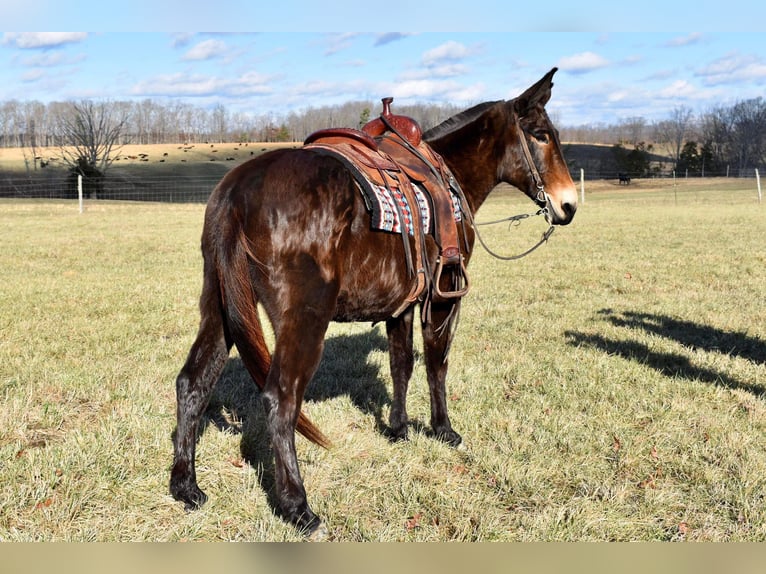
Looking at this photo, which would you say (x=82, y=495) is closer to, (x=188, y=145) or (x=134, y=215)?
(x=134, y=215)

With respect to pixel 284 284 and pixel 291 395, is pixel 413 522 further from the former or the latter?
pixel 284 284

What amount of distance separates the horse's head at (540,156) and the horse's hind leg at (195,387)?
2.37 m

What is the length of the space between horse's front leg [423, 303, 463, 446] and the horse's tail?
1407 mm

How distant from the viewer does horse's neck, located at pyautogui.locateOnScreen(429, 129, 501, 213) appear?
4457 millimetres

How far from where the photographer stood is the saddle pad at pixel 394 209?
3441 millimetres

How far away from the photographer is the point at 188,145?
90.3 meters

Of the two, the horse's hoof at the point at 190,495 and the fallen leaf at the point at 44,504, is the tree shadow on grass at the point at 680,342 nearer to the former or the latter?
the horse's hoof at the point at 190,495

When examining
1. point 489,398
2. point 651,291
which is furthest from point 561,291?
point 489,398

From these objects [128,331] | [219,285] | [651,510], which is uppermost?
[219,285]

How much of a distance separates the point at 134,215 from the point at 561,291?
71.9 ft

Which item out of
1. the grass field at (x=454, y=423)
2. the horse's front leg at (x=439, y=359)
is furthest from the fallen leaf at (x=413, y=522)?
the horse's front leg at (x=439, y=359)

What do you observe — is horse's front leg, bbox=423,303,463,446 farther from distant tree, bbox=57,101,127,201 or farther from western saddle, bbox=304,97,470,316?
distant tree, bbox=57,101,127,201

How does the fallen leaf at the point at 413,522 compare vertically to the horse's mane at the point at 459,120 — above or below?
below

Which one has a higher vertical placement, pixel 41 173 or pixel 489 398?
pixel 41 173
